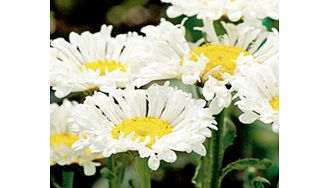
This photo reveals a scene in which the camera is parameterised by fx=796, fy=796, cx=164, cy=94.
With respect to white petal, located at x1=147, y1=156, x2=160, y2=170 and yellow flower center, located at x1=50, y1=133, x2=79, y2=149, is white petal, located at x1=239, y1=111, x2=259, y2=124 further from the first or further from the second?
yellow flower center, located at x1=50, y1=133, x2=79, y2=149

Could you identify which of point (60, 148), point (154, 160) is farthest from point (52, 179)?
point (154, 160)

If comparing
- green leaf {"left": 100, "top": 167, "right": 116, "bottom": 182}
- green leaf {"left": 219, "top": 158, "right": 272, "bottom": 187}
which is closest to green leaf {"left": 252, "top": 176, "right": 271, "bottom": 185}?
green leaf {"left": 219, "top": 158, "right": 272, "bottom": 187}

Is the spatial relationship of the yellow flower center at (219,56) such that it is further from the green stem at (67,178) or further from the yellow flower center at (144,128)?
the green stem at (67,178)

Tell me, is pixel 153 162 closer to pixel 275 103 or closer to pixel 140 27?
pixel 275 103

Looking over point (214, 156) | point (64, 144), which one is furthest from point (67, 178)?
point (214, 156)

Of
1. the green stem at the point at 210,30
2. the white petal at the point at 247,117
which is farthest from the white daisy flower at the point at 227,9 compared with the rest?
the white petal at the point at 247,117
